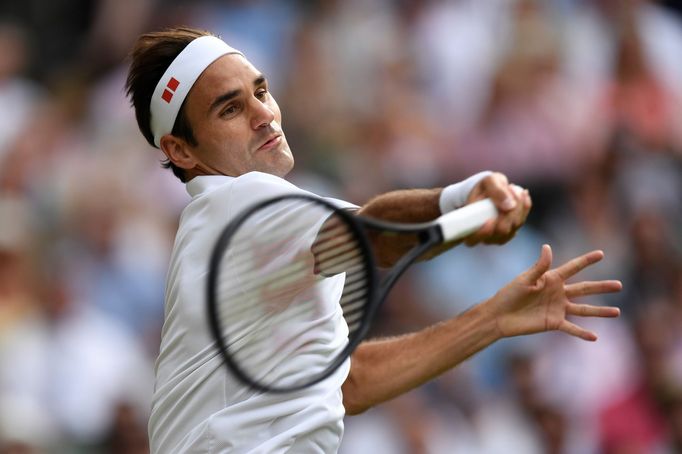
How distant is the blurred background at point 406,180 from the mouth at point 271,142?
3502 mm

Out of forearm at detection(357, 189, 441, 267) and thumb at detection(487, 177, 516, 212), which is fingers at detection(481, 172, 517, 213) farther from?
forearm at detection(357, 189, 441, 267)

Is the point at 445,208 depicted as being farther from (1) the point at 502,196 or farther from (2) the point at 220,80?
(2) the point at 220,80

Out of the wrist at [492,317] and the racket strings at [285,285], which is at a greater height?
the racket strings at [285,285]

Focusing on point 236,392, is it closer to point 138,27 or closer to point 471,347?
point 471,347

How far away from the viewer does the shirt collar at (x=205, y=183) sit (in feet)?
14.6

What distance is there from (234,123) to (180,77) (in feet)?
0.97

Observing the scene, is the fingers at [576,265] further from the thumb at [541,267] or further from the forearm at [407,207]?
the forearm at [407,207]

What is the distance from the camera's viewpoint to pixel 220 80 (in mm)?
4641

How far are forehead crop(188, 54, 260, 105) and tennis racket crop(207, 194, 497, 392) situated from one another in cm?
82

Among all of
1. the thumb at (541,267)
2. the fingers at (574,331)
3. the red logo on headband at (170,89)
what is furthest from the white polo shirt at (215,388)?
the fingers at (574,331)

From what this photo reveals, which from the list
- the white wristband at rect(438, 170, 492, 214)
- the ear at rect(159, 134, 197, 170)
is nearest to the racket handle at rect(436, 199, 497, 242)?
the white wristband at rect(438, 170, 492, 214)

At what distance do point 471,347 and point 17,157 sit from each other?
226 inches

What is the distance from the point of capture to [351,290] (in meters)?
4.14

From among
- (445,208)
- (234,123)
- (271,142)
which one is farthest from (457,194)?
(234,123)
